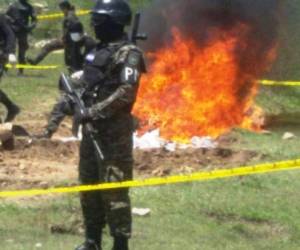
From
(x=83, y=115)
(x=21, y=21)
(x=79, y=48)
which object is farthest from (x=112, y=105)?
(x=21, y=21)

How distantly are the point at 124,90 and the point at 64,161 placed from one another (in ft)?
15.9

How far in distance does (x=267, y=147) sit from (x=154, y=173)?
303 cm

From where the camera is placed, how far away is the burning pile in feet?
47.2

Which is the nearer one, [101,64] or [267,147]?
[101,64]

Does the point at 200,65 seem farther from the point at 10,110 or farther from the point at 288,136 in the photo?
the point at 10,110

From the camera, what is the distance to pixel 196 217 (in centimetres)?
959

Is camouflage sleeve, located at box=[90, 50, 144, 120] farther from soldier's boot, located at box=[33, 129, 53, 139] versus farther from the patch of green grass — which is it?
soldier's boot, located at box=[33, 129, 53, 139]

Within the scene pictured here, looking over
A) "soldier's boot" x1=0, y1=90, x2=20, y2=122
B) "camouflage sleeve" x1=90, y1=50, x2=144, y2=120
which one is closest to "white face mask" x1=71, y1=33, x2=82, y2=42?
"soldier's boot" x1=0, y1=90, x2=20, y2=122

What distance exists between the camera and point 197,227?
9242mm

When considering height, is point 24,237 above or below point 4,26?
below

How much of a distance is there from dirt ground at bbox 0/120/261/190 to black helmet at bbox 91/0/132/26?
3.42 meters

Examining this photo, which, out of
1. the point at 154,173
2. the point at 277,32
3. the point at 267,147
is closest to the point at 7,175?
the point at 154,173

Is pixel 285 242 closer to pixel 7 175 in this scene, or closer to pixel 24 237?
pixel 24 237

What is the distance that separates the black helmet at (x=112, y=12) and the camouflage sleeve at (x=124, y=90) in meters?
0.27
